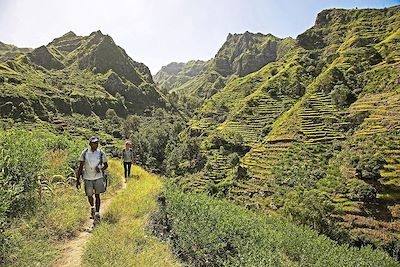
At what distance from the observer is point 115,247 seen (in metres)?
6.76

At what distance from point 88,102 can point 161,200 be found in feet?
407

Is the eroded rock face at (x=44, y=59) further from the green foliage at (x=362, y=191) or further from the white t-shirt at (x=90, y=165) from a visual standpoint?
the white t-shirt at (x=90, y=165)

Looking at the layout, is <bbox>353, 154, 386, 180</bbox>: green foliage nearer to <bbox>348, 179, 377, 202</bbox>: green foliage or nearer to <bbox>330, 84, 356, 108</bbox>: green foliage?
<bbox>348, 179, 377, 202</bbox>: green foliage

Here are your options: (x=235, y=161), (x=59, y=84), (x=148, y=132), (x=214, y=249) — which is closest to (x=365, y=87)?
(x=235, y=161)

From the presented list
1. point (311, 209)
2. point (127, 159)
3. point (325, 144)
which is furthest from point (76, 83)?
point (127, 159)

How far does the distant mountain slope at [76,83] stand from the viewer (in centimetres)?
9494

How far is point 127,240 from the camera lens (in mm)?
7371

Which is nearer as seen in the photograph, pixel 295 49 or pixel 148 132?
pixel 148 132

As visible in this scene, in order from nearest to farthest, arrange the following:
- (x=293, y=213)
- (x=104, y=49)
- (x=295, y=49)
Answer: (x=293, y=213)
(x=295, y=49)
(x=104, y=49)

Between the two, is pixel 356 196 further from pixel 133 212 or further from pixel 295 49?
pixel 295 49

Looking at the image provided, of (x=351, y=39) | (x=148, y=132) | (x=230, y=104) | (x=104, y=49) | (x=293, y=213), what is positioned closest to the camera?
(x=293, y=213)

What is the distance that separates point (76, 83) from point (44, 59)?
2946 centimetres

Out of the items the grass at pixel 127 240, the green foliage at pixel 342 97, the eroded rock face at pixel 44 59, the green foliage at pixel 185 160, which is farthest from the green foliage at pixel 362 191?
the eroded rock face at pixel 44 59

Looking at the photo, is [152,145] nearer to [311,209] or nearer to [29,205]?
[311,209]
